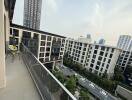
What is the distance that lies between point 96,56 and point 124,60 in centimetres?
985

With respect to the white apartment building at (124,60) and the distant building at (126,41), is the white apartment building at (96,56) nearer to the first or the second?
the white apartment building at (124,60)

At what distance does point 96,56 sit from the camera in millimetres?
22297

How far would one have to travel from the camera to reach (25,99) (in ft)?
6.62

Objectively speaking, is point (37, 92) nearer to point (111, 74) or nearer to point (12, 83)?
point (12, 83)

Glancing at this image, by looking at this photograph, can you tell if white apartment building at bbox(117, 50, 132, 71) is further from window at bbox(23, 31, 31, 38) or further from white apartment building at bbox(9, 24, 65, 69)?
window at bbox(23, 31, 31, 38)

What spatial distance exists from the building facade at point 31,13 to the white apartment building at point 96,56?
18.9m

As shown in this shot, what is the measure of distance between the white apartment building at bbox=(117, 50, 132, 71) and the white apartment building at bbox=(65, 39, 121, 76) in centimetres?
587

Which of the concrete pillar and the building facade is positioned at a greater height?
the building facade

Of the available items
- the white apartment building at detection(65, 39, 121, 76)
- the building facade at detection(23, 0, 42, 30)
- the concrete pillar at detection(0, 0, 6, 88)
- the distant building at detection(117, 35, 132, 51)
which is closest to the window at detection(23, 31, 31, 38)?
the concrete pillar at detection(0, 0, 6, 88)

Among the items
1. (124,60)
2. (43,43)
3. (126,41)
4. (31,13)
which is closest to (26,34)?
(43,43)

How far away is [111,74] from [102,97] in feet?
32.8

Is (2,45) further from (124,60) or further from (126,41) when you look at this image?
(126,41)

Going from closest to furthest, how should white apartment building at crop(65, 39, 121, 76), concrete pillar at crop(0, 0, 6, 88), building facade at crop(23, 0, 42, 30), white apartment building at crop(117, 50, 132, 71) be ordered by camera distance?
concrete pillar at crop(0, 0, 6, 88) < white apartment building at crop(65, 39, 121, 76) < white apartment building at crop(117, 50, 132, 71) < building facade at crop(23, 0, 42, 30)

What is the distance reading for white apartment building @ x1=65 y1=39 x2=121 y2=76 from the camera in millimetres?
20734
